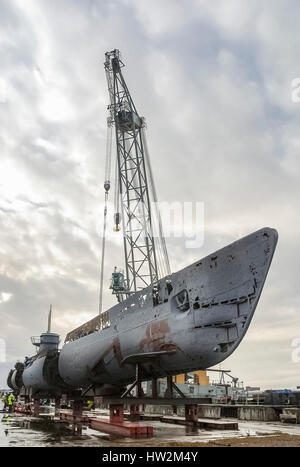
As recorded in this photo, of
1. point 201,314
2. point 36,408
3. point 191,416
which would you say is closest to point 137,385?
point 191,416

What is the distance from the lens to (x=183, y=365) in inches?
537

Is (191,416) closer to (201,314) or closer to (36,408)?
(201,314)

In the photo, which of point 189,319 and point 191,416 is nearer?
point 189,319

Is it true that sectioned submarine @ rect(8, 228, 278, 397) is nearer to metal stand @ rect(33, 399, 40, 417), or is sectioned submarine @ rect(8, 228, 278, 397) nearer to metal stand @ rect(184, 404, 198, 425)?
metal stand @ rect(184, 404, 198, 425)

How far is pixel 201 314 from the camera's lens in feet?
42.3

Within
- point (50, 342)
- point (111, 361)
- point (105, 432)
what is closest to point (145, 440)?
point (105, 432)

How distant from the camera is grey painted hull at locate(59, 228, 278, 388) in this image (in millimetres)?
12219

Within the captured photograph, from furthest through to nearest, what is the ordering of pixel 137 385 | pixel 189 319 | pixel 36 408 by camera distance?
pixel 36 408
pixel 137 385
pixel 189 319

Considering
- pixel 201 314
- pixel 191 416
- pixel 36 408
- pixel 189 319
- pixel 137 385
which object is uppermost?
pixel 201 314

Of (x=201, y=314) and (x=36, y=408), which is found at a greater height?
(x=201, y=314)

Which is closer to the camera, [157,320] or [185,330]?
[185,330]

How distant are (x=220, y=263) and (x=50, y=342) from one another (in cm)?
1697
